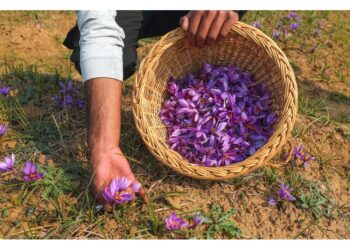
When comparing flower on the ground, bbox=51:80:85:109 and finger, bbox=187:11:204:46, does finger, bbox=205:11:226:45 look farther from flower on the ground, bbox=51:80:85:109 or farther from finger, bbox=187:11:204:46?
flower on the ground, bbox=51:80:85:109

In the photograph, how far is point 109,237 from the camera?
2002 mm

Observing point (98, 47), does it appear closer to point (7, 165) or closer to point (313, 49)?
point (7, 165)

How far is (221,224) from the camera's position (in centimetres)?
204

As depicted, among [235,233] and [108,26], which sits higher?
[108,26]

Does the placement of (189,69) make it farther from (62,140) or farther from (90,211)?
(90,211)

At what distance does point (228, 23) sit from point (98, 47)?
769mm

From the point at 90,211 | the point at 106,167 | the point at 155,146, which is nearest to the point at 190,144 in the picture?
the point at 155,146

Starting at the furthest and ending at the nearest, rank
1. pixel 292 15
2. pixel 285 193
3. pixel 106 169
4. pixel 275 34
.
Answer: pixel 292 15, pixel 275 34, pixel 285 193, pixel 106 169

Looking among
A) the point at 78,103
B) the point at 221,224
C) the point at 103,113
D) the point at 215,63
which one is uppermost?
the point at 215,63

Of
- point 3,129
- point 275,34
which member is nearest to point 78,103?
point 3,129

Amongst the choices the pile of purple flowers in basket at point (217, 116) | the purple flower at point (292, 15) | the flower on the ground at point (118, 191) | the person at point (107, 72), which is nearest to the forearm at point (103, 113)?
the person at point (107, 72)

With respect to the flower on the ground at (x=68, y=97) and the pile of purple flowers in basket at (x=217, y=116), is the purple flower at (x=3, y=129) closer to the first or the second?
the flower on the ground at (x=68, y=97)

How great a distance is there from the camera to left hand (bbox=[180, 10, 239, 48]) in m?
2.19

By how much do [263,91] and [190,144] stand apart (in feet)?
2.06
